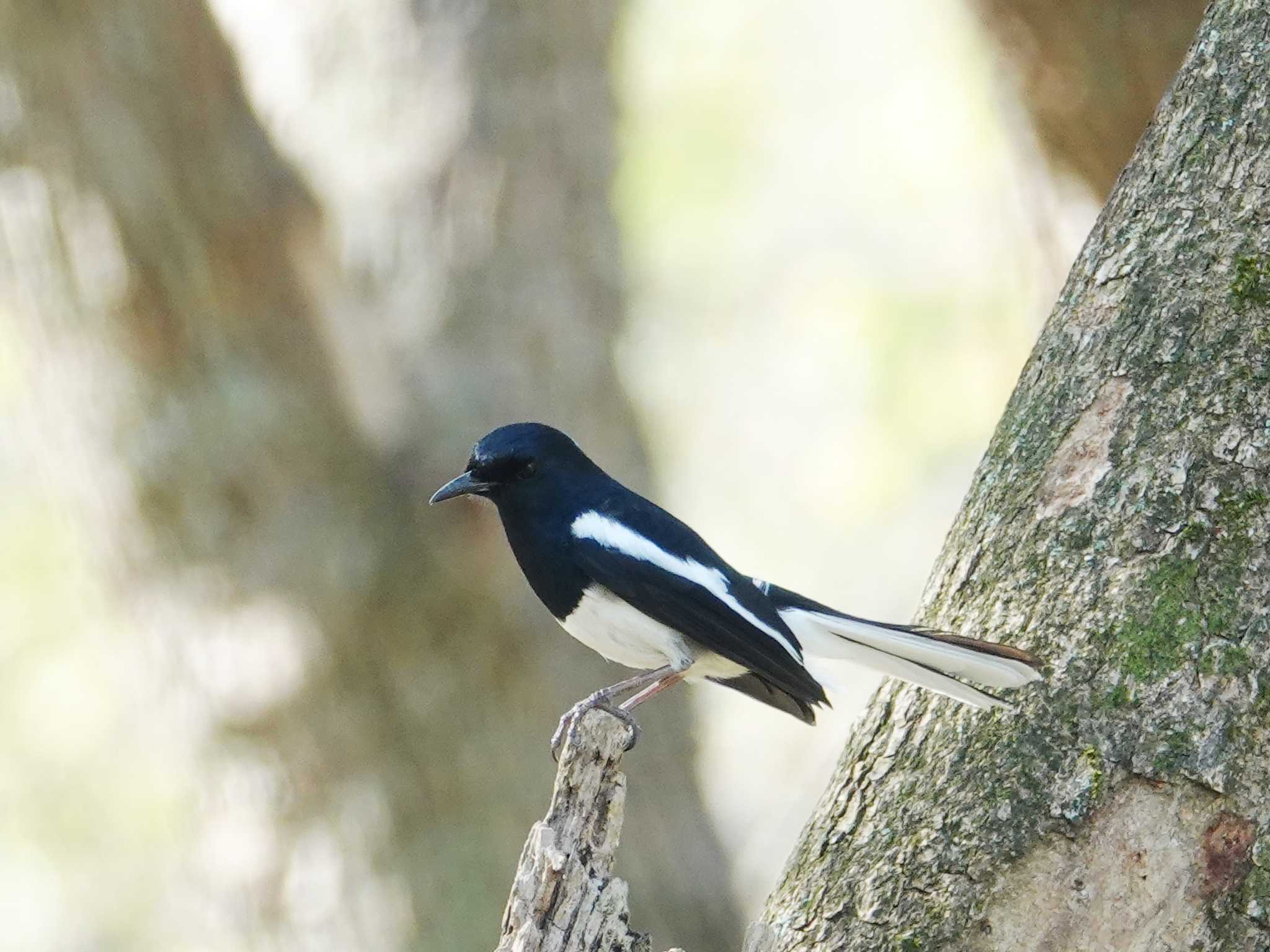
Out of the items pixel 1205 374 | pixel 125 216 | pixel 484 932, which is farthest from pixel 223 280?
pixel 1205 374

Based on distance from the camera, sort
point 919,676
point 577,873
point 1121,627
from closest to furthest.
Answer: point 577,873
point 1121,627
point 919,676

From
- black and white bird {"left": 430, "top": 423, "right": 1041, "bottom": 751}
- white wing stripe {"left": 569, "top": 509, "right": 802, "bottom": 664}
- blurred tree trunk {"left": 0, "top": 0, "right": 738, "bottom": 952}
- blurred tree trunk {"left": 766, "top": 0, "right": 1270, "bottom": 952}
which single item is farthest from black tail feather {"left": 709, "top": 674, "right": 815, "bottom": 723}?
blurred tree trunk {"left": 0, "top": 0, "right": 738, "bottom": 952}

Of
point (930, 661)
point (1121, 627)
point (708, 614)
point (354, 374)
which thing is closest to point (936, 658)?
point (930, 661)

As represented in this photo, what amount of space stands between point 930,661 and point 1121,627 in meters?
0.34

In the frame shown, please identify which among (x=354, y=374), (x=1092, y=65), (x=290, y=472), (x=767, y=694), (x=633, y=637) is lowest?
(x=767, y=694)

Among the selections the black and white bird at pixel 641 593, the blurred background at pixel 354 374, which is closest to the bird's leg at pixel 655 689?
the black and white bird at pixel 641 593

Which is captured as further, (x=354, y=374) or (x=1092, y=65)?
(x=354, y=374)

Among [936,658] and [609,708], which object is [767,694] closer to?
[609,708]

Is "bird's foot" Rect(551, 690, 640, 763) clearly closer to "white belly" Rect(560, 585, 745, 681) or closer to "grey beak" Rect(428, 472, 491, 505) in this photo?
"white belly" Rect(560, 585, 745, 681)

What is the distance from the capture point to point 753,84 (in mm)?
10383

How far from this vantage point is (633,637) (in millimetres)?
2998

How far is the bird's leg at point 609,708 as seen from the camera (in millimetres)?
2652

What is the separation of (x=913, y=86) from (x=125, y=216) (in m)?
7.02

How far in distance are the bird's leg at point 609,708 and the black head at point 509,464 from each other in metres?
0.52
